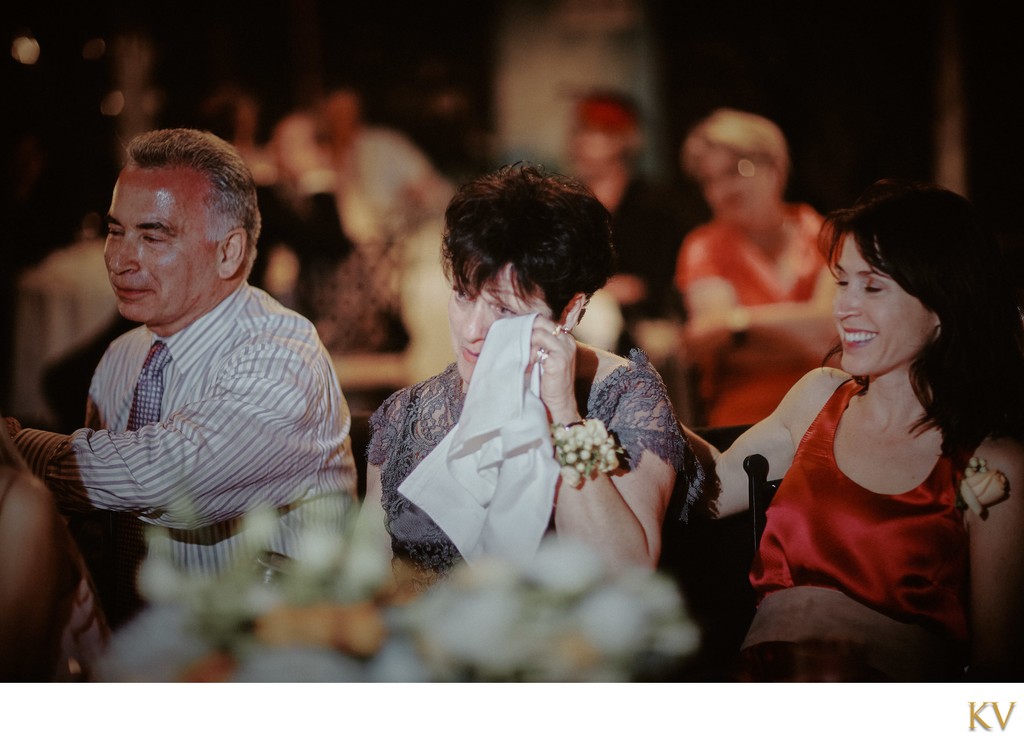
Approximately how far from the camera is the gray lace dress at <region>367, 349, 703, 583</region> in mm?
1828

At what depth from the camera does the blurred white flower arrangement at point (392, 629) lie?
1.92 meters

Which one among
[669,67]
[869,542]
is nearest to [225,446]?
[869,542]

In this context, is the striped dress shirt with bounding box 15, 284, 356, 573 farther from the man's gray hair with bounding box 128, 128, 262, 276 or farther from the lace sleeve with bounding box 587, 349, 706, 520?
the lace sleeve with bounding box 587, 349, 706, 520

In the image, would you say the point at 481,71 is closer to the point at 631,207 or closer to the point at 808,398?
the point at 631,207

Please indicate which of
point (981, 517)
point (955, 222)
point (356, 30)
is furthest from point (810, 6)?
point (981, 517)

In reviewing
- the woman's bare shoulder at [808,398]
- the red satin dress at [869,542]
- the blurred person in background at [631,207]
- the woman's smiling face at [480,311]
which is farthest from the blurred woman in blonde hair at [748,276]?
the woman's smiling face at [480,311]

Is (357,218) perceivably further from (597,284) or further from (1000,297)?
(1000,297)

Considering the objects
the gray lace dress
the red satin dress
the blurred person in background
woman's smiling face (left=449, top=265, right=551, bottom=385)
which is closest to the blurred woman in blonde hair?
the blurred person in background

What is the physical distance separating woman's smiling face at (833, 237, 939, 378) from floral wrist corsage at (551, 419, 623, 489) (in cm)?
50

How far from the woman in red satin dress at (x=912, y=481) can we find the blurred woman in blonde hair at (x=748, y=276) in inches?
75.9

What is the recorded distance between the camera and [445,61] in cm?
407

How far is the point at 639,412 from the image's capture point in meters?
1.83

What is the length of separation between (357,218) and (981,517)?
327 cm

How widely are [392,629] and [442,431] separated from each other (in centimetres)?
41
